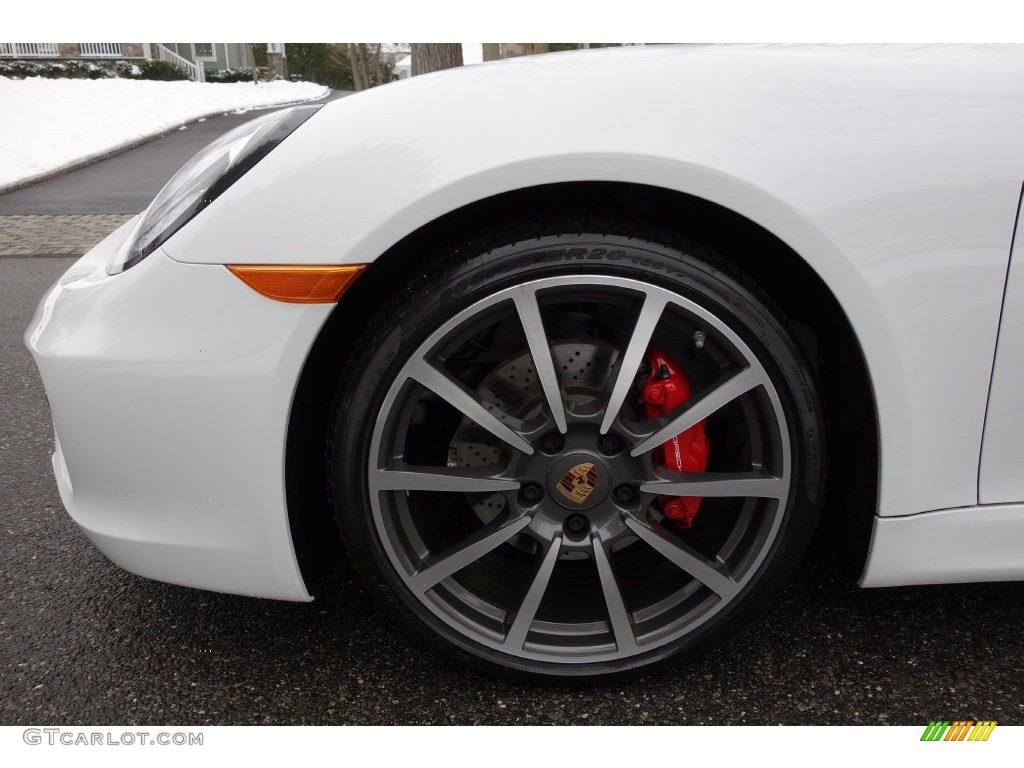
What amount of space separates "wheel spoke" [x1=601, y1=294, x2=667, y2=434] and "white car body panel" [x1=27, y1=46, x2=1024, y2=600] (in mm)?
207

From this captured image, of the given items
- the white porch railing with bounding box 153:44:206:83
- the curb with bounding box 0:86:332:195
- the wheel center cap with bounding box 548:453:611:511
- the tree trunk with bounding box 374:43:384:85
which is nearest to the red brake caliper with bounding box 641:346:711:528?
the wheel center cap with bounding box 548:453:611:511

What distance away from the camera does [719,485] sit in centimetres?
156

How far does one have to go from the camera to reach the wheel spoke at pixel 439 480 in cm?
154

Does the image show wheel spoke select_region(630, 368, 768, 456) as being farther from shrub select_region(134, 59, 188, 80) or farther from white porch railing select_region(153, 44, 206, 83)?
white porch railing select_region(153, 44, 206, 83)

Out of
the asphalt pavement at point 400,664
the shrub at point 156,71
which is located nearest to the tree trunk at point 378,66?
the shrub at point 156,71

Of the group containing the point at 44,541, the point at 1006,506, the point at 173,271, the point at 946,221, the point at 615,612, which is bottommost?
the point at 44,541

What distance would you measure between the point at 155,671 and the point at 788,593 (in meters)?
1.42

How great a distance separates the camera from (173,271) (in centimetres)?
148

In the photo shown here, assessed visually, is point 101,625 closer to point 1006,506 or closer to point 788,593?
point 788,593

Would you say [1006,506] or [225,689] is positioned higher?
[1006,506]

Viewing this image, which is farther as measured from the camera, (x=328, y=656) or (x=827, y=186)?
(x=328, y=656)

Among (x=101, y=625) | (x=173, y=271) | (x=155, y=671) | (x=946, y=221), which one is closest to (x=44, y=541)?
(x=101, y=625)

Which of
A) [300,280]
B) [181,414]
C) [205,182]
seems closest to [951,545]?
[300,280]

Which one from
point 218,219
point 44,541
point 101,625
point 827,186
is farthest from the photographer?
point 44,541
